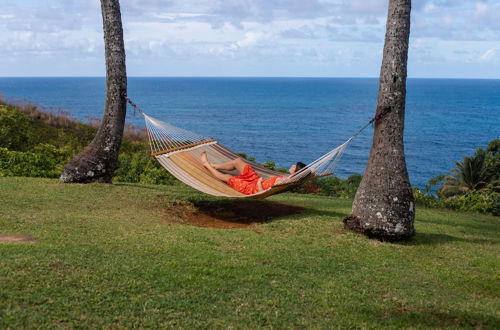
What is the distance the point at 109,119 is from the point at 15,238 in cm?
323

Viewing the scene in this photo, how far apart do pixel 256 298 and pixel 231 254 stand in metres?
1.01

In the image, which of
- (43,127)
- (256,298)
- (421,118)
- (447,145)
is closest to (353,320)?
(256,298)

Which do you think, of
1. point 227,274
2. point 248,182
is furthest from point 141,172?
point 227,274

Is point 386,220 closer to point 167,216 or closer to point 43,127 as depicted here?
point 167,216

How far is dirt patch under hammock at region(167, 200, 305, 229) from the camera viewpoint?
6688 mm

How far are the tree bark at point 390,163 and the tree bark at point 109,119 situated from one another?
3779mm

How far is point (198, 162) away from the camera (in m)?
7.39

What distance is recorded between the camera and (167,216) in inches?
262

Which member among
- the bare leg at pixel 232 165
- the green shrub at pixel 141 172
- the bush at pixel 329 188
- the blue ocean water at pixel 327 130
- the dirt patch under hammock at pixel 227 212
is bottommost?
the blue ocean water at pixel 327 130

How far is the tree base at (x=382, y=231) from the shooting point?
5.68 metres

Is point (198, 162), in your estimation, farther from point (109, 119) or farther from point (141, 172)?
point (141, 172)

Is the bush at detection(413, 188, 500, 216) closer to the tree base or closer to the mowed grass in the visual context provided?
the mowed grass

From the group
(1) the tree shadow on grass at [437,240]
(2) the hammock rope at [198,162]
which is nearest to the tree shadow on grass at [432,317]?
(1) the tree shadow on grass at [437,240]

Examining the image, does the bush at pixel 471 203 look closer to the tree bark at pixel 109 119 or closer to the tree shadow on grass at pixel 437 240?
the tree shadow on grass at pixel 437 240
